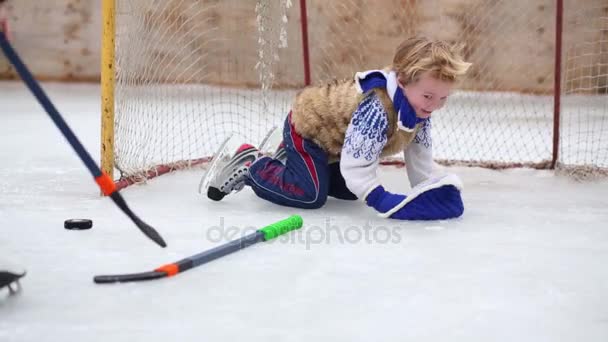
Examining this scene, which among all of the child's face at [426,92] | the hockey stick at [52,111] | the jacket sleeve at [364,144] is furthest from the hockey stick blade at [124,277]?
the child's face at [426,92]

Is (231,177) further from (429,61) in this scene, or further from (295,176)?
(429,61)

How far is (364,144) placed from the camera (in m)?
2.09

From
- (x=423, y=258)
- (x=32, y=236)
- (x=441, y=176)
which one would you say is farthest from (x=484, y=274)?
(x=32, y=236)

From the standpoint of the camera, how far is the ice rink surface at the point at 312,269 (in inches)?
55.3

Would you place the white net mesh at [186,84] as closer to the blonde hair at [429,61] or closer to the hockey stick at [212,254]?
the hockey stick at [212,254]

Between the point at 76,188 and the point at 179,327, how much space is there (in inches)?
48.5

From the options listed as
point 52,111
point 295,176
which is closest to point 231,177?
point 295,176

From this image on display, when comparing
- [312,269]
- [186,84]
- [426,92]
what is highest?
[426,92]

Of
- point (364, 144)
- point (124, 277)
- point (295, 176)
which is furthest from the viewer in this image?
point (295, 176)

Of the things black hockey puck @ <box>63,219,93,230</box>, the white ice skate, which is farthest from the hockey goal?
black hockey puck @ <box>63,219,93,230</box>

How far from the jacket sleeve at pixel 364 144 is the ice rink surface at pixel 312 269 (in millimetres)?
110

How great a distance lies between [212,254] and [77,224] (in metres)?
0.43

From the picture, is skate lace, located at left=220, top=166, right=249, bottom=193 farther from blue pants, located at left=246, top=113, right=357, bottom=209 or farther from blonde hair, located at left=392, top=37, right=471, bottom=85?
blonde hair, located at left=392, top=37, right=471, bottom=85

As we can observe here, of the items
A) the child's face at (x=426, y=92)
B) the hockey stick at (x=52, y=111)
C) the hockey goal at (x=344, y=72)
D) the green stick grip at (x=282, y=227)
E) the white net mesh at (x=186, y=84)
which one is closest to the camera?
the hockey stick at (x=52, y=111)
